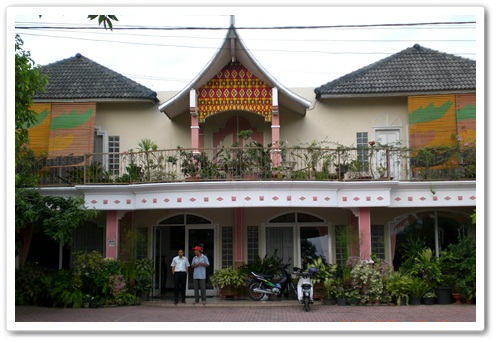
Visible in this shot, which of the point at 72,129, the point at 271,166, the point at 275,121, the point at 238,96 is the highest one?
the point at 238,96

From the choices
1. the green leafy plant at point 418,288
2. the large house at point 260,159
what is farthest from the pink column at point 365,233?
the green leafy plant at point 418,288

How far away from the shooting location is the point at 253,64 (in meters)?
17.8

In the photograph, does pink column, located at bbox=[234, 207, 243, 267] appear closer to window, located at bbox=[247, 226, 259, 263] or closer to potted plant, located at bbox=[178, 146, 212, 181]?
window, located at bbox=[247, 226, 259, 263]

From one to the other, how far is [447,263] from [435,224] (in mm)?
2246

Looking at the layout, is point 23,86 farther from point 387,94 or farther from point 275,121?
point 387,94

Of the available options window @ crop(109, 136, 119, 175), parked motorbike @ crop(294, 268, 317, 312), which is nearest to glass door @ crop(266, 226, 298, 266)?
parked motorbike @ crop(294, 268, 317, 312)

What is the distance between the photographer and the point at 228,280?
662 inches

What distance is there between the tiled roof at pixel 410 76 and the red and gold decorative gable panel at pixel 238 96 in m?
2.21

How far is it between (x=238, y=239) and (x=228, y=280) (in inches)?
55.8

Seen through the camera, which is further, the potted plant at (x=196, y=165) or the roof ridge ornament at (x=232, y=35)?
the roof ridge ornament at (x=232, y=35)

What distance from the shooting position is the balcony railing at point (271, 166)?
53.9 feet

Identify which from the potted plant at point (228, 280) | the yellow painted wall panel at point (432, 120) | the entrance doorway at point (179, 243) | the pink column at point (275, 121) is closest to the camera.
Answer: the potted plant at point (228, 280)

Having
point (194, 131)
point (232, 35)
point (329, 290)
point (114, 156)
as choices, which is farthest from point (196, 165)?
point (329, 290)

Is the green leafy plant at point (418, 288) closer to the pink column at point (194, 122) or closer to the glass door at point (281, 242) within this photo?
the glass door at point (281, 242)
